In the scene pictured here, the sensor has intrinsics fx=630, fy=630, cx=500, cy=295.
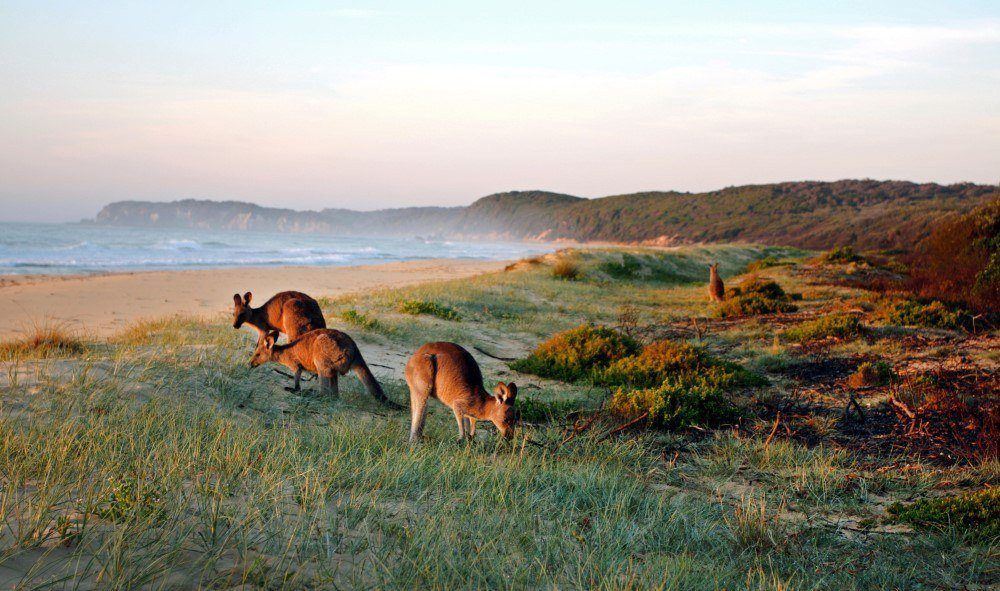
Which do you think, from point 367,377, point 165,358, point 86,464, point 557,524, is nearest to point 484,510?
point 557,524

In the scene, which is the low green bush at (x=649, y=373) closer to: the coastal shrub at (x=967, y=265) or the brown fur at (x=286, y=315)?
the brown fur at (x=286, y=315)

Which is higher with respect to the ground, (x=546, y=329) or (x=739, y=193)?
(x=739, y=193)

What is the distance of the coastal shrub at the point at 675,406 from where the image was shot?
273 inches

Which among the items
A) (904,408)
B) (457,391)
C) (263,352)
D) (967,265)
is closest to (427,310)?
(263,352)

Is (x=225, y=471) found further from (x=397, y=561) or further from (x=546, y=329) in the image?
(x=546, y=329)

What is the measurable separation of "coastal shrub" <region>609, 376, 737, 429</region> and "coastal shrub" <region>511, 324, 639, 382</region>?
2.02 metres

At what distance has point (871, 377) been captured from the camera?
28.1 feet

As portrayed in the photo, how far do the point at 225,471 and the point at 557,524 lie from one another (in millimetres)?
2159

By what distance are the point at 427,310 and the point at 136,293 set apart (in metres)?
12.9

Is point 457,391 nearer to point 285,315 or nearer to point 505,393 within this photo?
point 505,393

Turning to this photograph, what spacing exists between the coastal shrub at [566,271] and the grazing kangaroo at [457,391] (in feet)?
60.0

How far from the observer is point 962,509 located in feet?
14.7

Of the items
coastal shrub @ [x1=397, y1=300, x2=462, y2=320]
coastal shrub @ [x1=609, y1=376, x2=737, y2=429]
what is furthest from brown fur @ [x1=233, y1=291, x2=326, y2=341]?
coastal shrub @ [x1=397, y1=300, x2=462, y2=320]

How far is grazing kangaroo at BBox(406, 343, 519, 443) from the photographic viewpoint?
529cm
